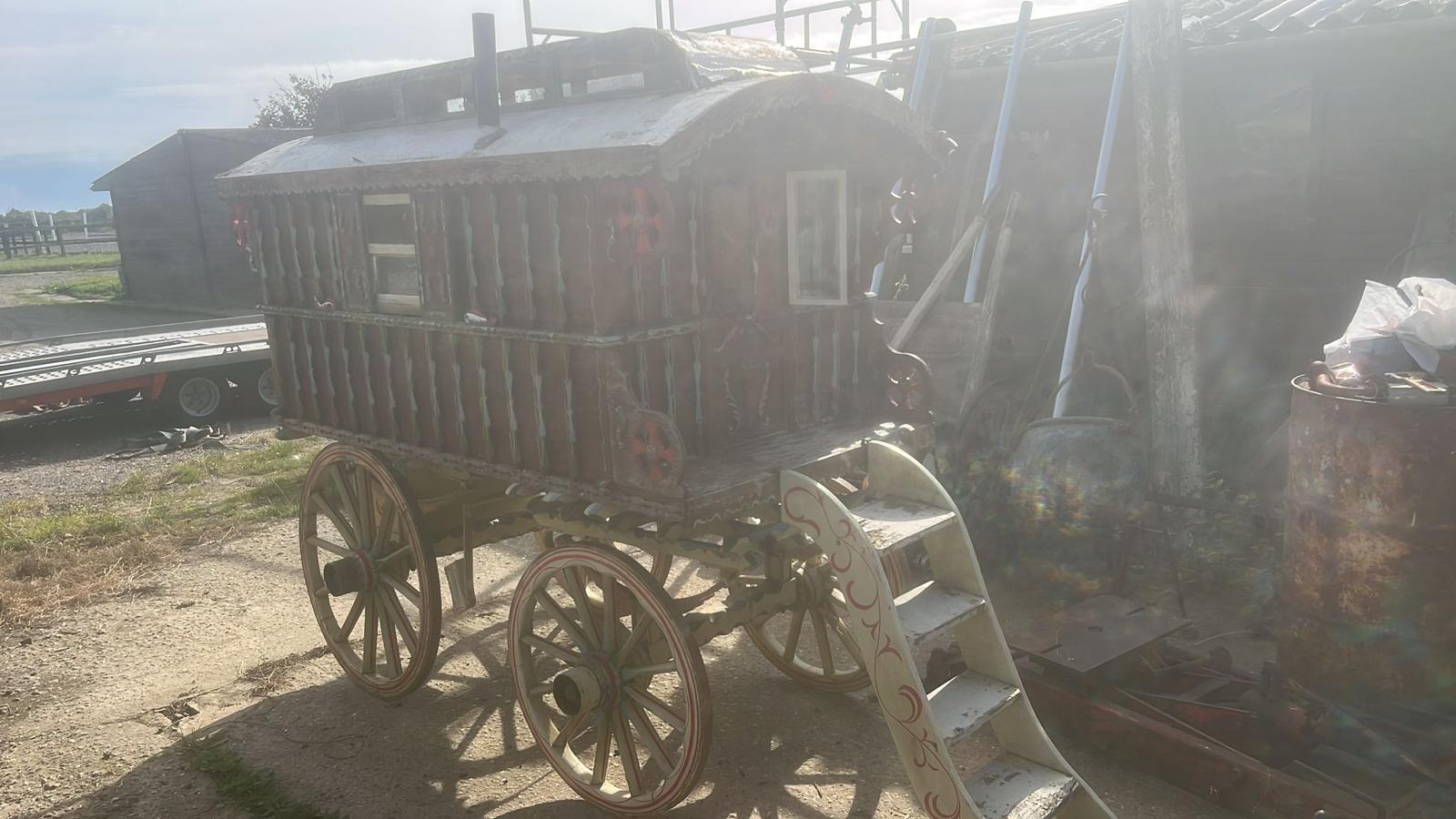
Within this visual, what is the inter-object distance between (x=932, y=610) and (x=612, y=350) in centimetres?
163

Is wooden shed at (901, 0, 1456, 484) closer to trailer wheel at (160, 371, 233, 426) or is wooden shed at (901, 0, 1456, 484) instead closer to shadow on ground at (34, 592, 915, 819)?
shadow on ground at (34, 592, 915, 819)

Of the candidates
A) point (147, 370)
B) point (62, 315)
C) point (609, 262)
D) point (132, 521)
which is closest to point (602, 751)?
point (609, 262)

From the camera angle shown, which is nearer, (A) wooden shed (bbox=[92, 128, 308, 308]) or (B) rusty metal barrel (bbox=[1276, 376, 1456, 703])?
(B) rusty metal barrel (bbox=[1276, 376, 1456, 703])

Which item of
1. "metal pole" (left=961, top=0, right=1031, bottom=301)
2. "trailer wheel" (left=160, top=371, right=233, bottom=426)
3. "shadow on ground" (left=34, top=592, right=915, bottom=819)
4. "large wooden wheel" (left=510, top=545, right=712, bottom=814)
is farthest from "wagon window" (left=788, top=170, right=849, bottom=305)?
"trailer wheel" (left=160, top=371, right=233, bottom=426)

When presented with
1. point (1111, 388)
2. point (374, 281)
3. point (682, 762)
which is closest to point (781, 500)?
point (682, 762)

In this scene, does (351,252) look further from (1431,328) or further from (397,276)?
(1431,328)

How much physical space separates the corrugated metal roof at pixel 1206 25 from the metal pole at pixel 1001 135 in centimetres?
39

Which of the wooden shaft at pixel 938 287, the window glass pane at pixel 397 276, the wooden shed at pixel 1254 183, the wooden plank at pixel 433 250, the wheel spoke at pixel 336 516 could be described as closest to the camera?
the wooden plank at pixel 433 250

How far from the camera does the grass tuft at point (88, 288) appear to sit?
2659 cm

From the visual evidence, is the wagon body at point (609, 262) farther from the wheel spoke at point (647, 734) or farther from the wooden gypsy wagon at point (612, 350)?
the wheel spoke at point (647, 734)

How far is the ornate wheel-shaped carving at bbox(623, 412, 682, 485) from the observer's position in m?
3.78

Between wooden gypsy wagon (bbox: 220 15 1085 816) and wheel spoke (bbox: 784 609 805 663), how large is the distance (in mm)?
15

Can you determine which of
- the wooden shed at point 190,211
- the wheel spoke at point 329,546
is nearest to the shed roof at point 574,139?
the wheel spoke at point 329,546

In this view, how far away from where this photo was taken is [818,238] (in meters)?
4.74
